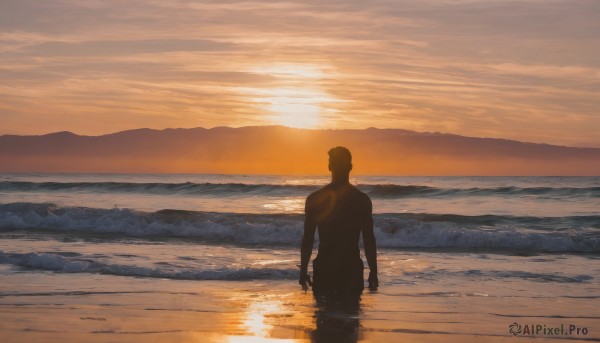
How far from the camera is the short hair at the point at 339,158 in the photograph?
7.53m

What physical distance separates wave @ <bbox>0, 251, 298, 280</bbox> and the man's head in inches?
206

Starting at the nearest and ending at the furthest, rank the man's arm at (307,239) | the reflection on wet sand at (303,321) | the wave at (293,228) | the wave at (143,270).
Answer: the reflection on wet sand at (303,321) < the man's arm at (307,239) < the wave at (143,270) < the wave at (293,228)

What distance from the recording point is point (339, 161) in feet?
24.7

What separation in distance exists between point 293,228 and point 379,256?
18.9ft

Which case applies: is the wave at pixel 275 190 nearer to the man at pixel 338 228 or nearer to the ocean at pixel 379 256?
the ocean at pixel 379 256

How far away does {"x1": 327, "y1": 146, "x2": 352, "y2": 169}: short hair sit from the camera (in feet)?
24.7

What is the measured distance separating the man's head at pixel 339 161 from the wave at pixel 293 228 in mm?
12168

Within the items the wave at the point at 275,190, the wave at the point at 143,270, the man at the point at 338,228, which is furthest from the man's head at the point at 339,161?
the wave at the point at 275,190

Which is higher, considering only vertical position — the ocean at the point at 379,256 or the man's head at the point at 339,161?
the man's head at the point at 339,161

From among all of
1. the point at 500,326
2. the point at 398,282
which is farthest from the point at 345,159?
the point at 398,282

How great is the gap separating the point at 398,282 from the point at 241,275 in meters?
2.48

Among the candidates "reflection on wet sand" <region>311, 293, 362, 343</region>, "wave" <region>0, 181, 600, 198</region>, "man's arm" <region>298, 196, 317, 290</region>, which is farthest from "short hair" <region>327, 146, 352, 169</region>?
"wave" <region>0, 181, 600, 198</region>

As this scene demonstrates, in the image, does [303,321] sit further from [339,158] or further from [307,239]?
[339,158]

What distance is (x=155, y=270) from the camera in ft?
42.2
